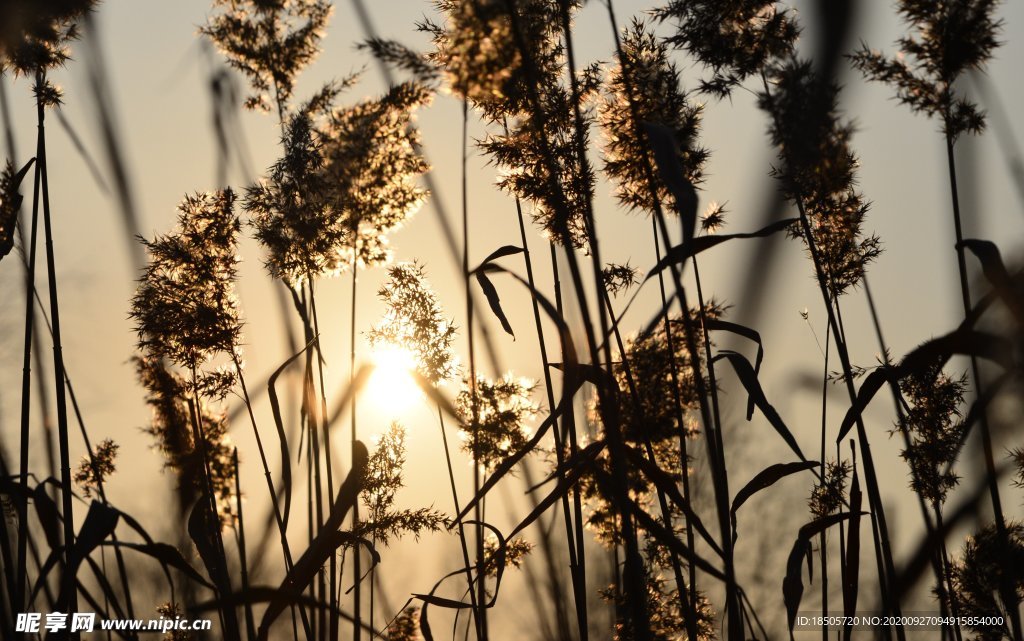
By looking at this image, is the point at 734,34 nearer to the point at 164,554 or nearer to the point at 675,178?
the point at 675,178

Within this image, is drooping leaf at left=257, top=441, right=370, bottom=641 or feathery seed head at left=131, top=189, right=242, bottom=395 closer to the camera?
drooping leaf at left=257, top=441, right=370, bottom=641

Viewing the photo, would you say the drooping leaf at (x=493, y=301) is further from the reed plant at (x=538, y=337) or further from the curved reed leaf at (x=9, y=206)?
the curved reed leaf at (x=9, y=206)

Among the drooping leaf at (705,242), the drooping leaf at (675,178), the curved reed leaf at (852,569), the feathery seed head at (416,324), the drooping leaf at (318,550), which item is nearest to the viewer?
the drooping leaf at (675,178)

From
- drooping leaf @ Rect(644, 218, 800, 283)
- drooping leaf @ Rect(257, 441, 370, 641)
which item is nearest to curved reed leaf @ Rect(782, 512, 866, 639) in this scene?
drooping leaf @ Rect(644, 218, 800, 283)

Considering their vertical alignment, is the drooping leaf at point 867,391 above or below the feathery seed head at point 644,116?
below

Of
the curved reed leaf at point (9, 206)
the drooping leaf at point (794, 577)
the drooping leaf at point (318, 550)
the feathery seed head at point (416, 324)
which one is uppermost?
the curved reed leaf at point (9, 206)

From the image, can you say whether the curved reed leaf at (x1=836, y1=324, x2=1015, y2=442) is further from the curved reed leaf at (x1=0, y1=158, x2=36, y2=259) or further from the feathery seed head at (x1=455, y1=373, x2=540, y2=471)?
the curved reed leaf at (x1=0, y1=158, x2=36, y2=259)

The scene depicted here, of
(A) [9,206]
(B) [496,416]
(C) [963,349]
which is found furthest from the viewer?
(B) [496,416]

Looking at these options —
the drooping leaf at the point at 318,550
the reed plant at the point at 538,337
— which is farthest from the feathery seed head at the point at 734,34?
the drooping leaf at the point at 318,550

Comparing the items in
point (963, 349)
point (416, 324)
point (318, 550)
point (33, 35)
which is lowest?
point (318, 550)

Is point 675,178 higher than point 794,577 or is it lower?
higher

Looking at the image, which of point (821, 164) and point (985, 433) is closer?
point (985, 433)

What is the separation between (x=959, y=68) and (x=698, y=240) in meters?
1.31

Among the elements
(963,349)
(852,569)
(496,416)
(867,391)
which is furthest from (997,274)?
(496,416)
